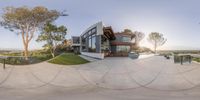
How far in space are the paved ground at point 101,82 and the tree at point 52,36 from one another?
77 cm

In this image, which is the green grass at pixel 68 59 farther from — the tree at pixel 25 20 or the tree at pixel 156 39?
the tree at pixel 156 39

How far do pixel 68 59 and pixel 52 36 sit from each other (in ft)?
3.42

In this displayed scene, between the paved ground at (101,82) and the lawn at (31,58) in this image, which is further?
the lawn at (31,58)

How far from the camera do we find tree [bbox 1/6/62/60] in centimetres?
545

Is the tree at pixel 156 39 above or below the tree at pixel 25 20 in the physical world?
below

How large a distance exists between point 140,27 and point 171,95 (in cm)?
297

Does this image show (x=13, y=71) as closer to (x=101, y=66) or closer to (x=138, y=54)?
(x=101, y=66)

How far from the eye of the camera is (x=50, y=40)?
18.7 ft

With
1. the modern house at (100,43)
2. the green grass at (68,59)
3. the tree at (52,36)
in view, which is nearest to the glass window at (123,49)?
the modern house at (100,43)

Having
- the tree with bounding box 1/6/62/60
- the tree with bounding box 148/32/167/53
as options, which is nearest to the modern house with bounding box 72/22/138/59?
the tree with bounding box 148/32/167/53

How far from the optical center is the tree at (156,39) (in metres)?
6.65

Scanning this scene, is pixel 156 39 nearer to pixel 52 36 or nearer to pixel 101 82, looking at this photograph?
pixel 101 82

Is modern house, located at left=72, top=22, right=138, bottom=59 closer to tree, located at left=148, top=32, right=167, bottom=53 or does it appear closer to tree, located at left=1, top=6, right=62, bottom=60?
tree, located at left=148, top=32, right=167, bottom=53

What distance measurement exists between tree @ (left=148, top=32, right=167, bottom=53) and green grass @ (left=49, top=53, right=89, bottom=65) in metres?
2.69
